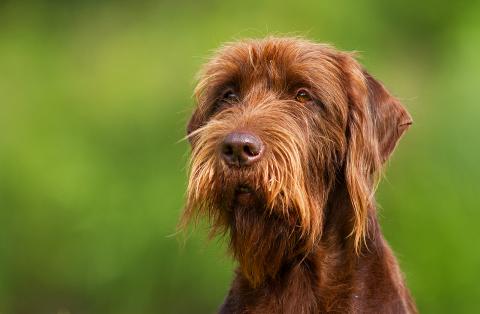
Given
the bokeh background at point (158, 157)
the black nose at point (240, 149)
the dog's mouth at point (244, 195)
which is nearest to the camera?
the black nose at point (240, 149)

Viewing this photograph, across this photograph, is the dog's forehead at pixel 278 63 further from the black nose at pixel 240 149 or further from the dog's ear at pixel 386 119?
the black nose at pixel 240 149

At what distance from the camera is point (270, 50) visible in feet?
19.1

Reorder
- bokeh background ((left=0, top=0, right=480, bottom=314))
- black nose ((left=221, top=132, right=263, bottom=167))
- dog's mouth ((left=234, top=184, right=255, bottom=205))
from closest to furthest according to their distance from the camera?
black nose ((left=221, top=132, right=263, bottom=167)) < dog's mouth ((left=234, top=184, right=255, bottom=205)) < bokeh background ((left=0, top=0, right=480, bottom=314))

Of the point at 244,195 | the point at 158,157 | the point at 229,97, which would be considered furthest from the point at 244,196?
the point at 158,157

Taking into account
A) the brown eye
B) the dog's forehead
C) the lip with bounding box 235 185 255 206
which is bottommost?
the lip with bounding box 235 185 255 206

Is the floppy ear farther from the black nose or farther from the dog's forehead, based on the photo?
the black nose

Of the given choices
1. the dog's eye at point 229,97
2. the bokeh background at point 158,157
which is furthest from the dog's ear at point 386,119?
the bokeh background at point 158,157

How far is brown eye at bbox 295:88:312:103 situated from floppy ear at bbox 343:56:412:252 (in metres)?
0.20

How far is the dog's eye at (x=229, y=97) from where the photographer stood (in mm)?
5882

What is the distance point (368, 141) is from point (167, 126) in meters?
7.74

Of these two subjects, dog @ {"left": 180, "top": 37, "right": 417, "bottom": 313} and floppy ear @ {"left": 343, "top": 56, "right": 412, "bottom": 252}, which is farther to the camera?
floppy ear @ {"left": 343, "top": 56, "right": 412, "bottom": 252}

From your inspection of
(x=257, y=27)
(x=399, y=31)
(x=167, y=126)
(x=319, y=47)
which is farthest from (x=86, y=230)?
(x=319, y=47)

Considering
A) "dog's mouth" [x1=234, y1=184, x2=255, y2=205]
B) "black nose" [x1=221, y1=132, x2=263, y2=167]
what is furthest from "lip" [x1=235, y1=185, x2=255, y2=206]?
"black nose" [x1=221, y1=132, x2=263, y2=167]

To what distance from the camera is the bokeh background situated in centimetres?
1263
